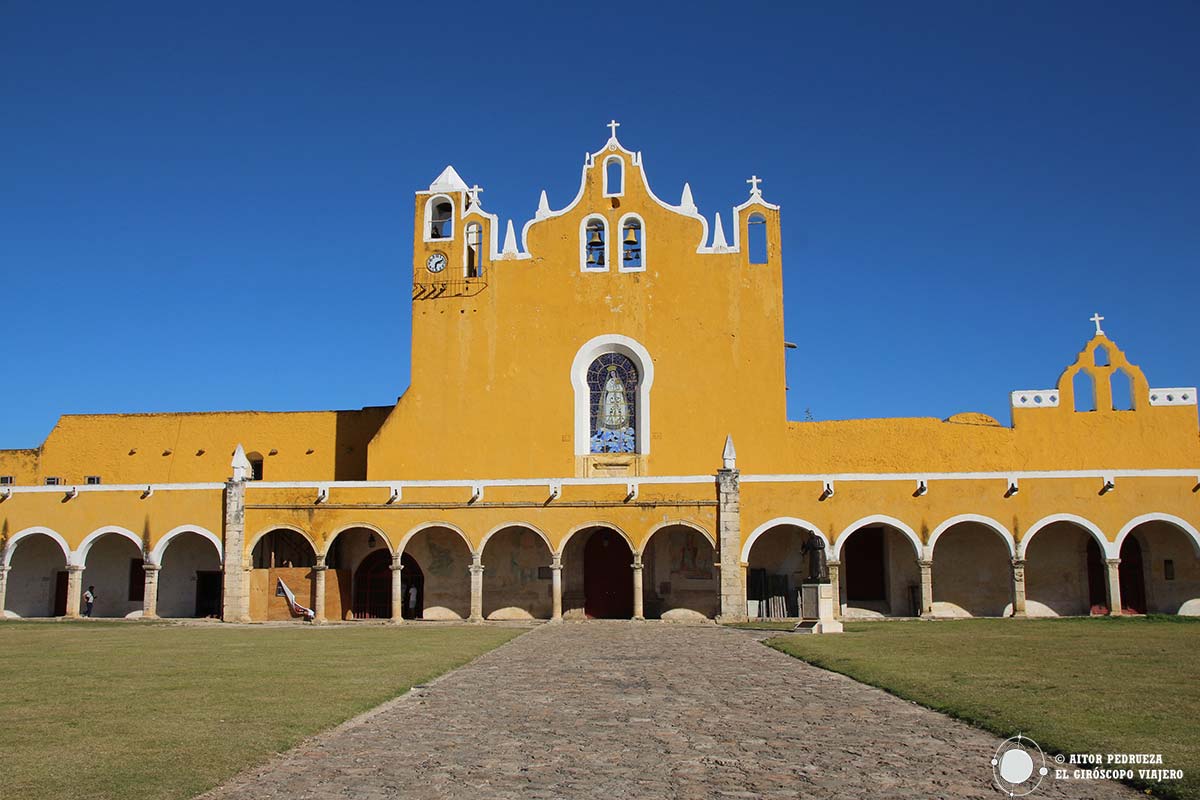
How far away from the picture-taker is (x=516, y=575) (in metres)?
28.2

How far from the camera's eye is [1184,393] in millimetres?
27859

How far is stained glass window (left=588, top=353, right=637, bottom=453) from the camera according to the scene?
29.0 meters

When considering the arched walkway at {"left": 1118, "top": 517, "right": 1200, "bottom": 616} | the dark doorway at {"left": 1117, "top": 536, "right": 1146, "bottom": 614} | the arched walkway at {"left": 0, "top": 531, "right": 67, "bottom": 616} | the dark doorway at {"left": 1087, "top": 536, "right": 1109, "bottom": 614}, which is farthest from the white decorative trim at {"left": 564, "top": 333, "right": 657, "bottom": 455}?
the arched walkway at {"left": 0, "top": 531, "right": 67, "bottom": 616}

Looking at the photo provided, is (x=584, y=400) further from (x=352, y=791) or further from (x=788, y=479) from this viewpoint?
(x=352, y=791)

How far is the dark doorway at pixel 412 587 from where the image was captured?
2900cm

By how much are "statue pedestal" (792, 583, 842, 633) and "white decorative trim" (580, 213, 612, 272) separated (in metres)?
11.3

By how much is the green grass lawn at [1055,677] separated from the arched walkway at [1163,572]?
4612mm

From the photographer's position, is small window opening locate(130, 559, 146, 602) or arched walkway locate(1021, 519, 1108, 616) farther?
small window opening locate(130, 559, 146, 602)

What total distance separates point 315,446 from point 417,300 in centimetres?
560

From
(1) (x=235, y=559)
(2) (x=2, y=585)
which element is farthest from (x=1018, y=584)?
(2) (x=2, y=585)

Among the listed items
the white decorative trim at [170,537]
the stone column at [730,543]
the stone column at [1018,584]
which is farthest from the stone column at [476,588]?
the stone column at [1018,584]

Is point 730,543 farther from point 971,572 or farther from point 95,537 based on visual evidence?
point 95,537
